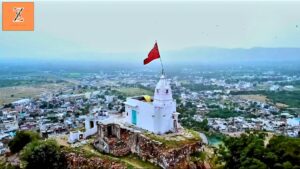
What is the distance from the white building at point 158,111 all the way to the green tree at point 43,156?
4.33 meters

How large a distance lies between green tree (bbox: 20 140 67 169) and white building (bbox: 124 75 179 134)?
4.33 meters

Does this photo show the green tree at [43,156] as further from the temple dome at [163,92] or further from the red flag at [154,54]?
the red flag at [154,54]

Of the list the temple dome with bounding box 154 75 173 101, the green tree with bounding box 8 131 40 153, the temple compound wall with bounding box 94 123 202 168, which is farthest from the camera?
the green tree with bounding box 8 131 40 153

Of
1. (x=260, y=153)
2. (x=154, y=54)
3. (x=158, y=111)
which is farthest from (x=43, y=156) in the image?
(x=260, y=153)

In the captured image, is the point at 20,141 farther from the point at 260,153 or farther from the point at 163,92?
the point at 260,153

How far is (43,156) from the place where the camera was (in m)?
16.8

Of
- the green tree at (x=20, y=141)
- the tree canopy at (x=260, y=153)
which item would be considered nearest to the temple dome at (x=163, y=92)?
the tree canopy at (x=260, y=153)

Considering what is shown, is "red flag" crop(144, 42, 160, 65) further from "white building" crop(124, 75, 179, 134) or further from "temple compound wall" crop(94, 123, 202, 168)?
"temple compound wall" crop(94, 123, 202, 168)

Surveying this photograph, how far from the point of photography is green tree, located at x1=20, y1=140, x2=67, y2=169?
16.8 meters

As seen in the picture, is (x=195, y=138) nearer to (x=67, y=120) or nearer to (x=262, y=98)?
(x=67, y=120)

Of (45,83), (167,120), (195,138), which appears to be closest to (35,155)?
(167,120)

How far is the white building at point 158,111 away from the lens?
17.4 metres

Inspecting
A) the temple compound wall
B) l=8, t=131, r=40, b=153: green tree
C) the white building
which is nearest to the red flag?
the white building

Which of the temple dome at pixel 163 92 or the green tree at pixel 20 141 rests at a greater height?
the temple dome at pixel 163 92
